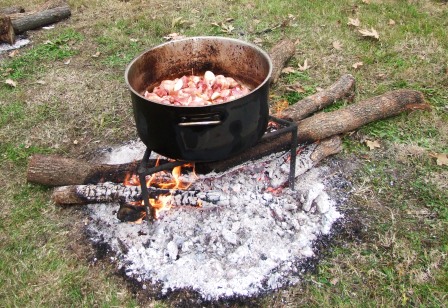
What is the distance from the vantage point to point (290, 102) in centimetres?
470

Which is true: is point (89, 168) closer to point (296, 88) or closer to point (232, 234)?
point (232, 234)

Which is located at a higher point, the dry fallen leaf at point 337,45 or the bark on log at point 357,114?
the bark on log at point 357,114

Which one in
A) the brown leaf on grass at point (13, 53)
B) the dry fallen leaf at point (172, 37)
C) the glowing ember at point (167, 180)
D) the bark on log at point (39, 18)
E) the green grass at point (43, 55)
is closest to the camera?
the glowing ember at point (167, 180)

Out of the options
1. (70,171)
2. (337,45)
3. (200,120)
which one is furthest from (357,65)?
(70,171)

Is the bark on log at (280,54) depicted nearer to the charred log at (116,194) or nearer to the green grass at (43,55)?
the charred log at (116,194)

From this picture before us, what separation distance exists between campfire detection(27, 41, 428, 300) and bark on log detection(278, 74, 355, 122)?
0.04 m

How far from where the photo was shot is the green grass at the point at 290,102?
2930 millimetres

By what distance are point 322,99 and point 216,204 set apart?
175 centimetres

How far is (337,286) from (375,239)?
0.54 m

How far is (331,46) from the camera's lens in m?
5.66

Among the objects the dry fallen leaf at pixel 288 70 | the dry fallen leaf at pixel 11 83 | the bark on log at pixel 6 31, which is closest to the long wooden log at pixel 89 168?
the dry fallen leaf at pixel 288 70

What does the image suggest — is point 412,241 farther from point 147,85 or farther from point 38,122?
point 38,122

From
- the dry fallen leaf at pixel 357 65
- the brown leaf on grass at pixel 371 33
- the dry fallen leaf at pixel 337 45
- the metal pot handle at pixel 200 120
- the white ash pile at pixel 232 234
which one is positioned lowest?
the white ash pile at pixel 232 234

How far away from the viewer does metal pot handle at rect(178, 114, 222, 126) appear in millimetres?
2575
